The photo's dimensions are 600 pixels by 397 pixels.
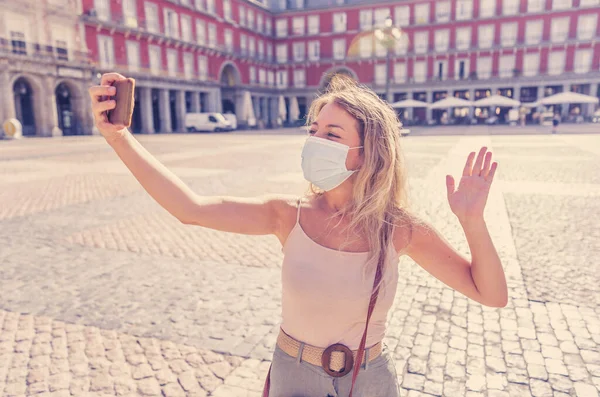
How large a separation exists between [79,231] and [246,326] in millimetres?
3918

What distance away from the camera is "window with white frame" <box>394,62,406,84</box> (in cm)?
4669

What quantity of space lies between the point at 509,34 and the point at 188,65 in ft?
101

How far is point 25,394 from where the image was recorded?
272 cm

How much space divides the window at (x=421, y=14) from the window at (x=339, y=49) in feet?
26.3

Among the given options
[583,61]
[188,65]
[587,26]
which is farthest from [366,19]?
[583,61]

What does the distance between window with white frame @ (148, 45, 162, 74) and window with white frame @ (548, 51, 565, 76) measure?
1418 inches

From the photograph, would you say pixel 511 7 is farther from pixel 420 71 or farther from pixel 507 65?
pixel 420 71

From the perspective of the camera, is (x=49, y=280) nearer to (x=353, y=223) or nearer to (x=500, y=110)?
(x=353, y=223)

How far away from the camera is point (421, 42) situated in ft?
150

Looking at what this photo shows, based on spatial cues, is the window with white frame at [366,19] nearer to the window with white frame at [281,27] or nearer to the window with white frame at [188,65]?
the window with white frame at [281,27]

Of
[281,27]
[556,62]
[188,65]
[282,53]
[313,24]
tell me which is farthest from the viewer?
[282,53]

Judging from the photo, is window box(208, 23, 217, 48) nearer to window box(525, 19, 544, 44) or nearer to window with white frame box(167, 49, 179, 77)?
window with white frame box(167, 49, 179, 77)

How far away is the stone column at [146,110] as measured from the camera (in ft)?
113

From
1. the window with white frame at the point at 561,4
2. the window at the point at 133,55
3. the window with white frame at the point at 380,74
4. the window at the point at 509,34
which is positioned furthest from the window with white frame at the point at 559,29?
the window at the point at 133,55
